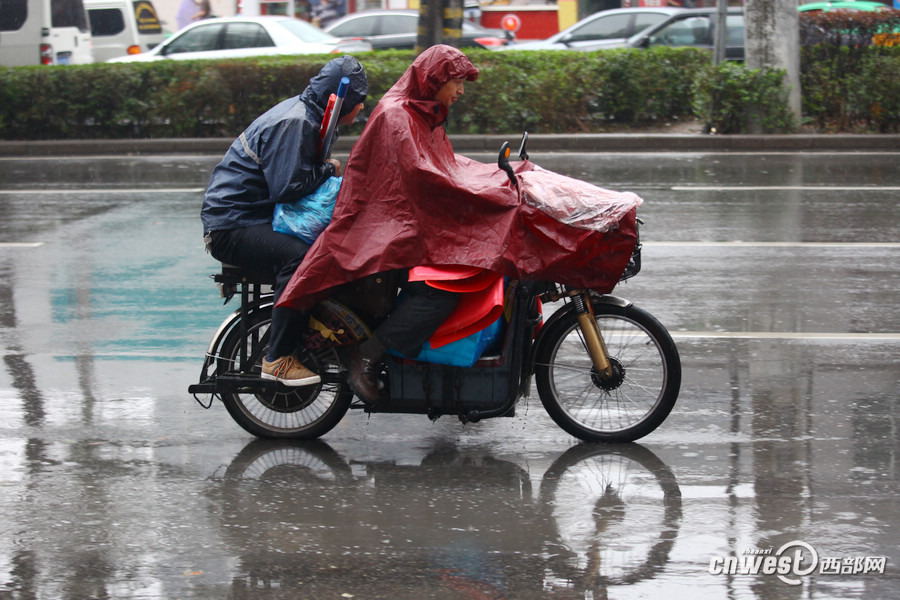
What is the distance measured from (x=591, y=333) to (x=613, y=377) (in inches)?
9.4

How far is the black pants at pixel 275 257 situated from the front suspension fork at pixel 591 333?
1221mm

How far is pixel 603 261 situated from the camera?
16.0 feet

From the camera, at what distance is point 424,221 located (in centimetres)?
480

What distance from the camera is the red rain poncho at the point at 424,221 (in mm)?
4754

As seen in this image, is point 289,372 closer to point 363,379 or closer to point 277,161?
point 363,379

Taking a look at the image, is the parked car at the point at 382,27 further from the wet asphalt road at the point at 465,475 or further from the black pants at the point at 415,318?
the black pants at the point at 415,318

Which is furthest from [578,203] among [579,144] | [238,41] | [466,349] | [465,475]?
[238,41]

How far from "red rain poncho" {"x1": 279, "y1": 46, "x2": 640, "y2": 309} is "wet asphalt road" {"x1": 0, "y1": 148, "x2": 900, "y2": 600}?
89 cm

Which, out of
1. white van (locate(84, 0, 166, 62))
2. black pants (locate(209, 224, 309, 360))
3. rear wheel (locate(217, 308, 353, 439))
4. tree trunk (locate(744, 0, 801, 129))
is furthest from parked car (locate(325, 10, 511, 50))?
black pants (locate(209, 224, 309, 360))

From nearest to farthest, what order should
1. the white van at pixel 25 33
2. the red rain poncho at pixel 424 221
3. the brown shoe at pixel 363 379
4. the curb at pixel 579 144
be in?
the red rain poncho at pixel 424 221
the brown shoe at pixel 363 379
the curb at pixel 579 144
the white van at pixel 25 33

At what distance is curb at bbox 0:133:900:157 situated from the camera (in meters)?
15.4

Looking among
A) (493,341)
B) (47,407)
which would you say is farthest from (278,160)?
(47,407)

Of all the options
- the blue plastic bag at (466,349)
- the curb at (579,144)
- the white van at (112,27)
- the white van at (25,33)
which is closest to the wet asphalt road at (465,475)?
the blue plastic bag at (466,349)

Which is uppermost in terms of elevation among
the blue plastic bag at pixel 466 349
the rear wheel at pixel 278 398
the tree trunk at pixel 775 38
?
the tree trunk at pixel 775 38
